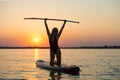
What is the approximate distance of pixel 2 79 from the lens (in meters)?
17.7

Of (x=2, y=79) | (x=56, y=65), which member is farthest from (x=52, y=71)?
(x=2, y=79)

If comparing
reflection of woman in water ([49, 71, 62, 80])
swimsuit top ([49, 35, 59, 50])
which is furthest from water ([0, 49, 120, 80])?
swimsuit top ([49, 35, 59, 50])

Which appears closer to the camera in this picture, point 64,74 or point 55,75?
point 55,75

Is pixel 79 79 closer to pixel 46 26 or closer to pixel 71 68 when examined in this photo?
pixel 71 68

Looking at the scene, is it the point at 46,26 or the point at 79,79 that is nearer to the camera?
the point at 79,79

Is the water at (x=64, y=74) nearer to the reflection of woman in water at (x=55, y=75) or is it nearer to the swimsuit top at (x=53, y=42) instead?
the reflection of woman in water at (x=55, y=75)

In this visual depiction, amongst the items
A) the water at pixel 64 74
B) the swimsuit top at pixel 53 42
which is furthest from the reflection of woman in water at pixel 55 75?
the swimsuit top at pixel 53 42

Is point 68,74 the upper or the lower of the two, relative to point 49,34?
lower

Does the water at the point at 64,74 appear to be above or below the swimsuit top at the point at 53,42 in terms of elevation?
below

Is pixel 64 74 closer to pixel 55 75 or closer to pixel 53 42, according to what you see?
pixel 55 75

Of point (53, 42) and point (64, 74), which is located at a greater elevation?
point (53, 42)

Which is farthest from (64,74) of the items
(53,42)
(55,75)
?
(53,42)

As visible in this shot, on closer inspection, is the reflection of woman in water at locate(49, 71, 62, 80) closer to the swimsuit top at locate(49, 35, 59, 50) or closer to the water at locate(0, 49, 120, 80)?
the water at locate(0, 49, 120, 80)

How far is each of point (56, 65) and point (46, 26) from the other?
3161mm
